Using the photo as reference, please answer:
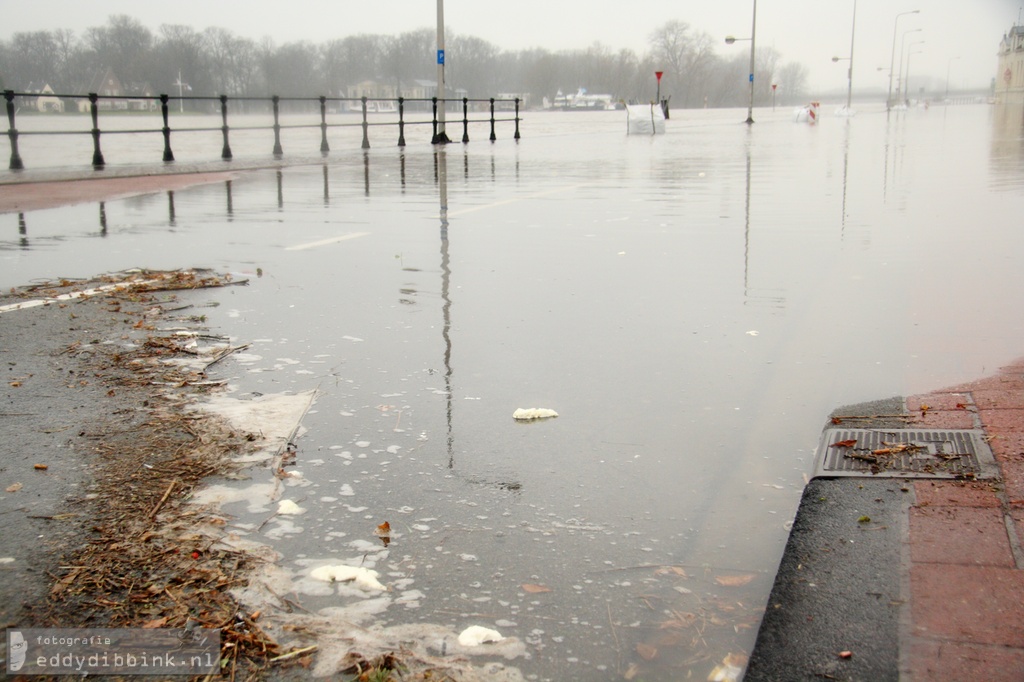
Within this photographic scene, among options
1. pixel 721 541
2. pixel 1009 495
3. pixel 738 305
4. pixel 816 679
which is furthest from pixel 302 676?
pixel 738 305

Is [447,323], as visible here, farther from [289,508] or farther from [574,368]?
[289,508]

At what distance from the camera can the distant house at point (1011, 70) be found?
416 feet

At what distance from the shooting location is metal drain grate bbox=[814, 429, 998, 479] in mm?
3504

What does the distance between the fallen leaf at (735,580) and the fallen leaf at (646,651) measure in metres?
0.41

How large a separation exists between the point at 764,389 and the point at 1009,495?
149 cm

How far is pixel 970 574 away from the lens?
2699 mm

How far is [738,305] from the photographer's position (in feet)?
21.1

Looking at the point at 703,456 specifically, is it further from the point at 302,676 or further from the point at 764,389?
the point at 302,676

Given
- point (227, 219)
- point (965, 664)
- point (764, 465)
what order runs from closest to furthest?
point (965, 664) → point (764, 465) → point (227, 219)

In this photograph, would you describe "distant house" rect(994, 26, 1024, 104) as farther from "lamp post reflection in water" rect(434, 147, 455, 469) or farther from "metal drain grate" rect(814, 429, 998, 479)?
"metal drain grate" rect(814, 429, 998, 479)

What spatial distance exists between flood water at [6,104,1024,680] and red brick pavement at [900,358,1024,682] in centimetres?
40

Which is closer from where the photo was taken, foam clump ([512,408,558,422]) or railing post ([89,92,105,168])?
foam clump ([512,408,558,422])

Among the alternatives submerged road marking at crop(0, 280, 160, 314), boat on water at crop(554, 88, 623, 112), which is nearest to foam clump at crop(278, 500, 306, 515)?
submerged road marking at crop(0, 280, 160, 314)

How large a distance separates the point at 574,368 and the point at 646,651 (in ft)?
8.68
